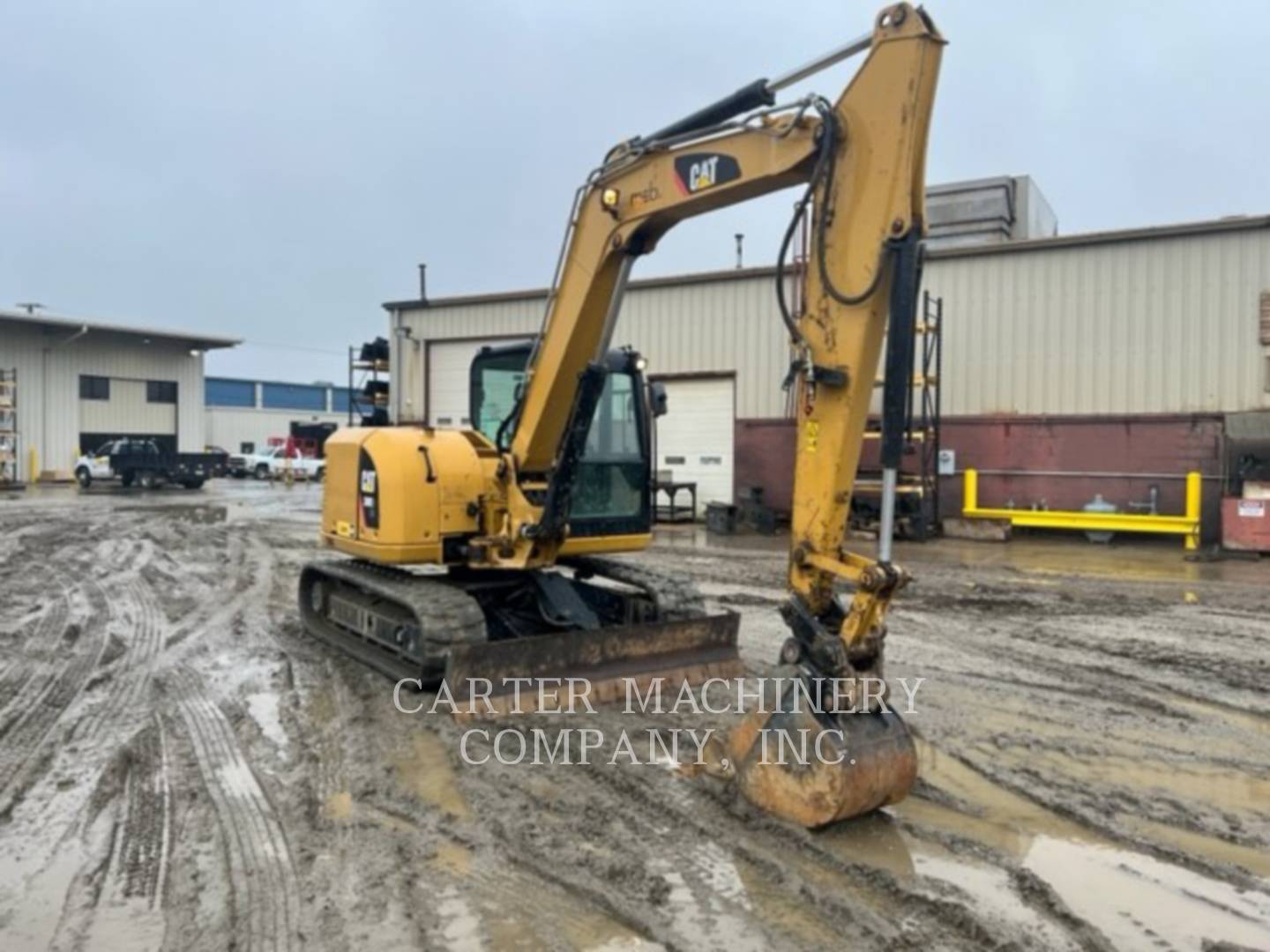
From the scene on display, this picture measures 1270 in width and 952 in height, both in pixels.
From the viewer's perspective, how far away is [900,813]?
4383 millimetres

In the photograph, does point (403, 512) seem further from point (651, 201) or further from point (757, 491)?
point (757, 491)

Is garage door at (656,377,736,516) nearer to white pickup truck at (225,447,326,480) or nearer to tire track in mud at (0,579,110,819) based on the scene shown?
tire track in mud at (0,579,110,819)

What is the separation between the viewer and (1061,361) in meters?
17.7

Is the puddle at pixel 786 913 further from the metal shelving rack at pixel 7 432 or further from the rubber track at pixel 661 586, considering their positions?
the metal shelving rack at pixel 7 432

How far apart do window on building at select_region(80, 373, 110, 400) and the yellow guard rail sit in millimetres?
33134

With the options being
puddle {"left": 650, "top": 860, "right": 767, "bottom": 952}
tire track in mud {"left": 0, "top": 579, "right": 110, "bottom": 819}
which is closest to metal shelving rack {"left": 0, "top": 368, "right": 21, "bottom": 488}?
tire track in mud {"left": 0, "top": 579, "right": 110, "bottom": 819}

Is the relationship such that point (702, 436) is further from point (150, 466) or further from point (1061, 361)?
point (150, 466)

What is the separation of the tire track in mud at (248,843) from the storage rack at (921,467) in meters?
13.4

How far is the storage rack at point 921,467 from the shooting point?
17422 mm

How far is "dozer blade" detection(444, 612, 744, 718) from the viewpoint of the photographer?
5.84 meters

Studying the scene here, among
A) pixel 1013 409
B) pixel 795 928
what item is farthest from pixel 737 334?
pixel 795 928

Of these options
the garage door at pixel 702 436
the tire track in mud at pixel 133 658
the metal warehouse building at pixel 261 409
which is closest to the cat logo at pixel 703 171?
the tire track in mud at pixel 133 658

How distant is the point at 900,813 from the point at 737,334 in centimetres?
1750

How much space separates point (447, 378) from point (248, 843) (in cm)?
2256
